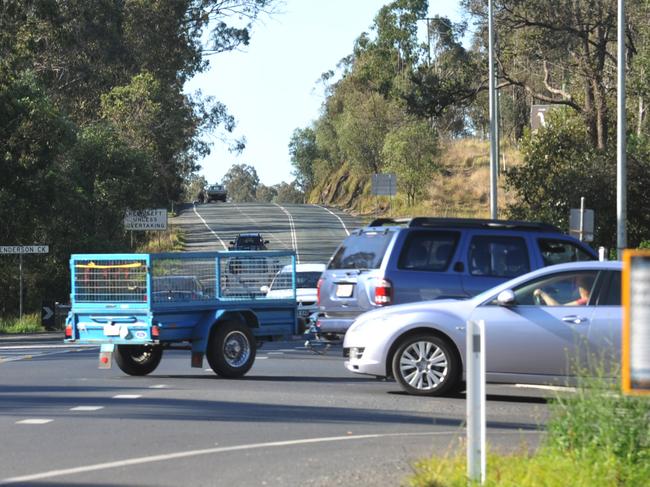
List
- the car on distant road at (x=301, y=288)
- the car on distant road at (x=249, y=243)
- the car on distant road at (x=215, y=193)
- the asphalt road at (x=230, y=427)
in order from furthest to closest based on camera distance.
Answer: the car on distant road at (x=215, y=193), the car on distant road at (x=249, y=243), the car on distant road at (x=301, y=288), the asphalt road at (x=230, y=427)

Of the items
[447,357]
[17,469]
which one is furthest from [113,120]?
[17,469]

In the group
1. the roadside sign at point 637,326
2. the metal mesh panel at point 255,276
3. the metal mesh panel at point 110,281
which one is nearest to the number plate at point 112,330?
the metal mesh panel at point 110,281

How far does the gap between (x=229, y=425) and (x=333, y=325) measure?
5.41 metres

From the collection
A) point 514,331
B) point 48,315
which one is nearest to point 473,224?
point 514,331

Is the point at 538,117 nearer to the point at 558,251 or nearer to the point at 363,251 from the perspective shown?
the point at 558,251

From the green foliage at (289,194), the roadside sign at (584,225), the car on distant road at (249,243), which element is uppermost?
the green foliage at (289,194)

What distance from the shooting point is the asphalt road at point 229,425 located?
977 centimetres

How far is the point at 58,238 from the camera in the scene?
140ft

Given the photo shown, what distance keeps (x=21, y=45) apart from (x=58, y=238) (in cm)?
772

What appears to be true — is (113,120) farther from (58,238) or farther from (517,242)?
(517,242)

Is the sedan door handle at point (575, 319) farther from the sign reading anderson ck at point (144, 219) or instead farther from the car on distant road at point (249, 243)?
the car on distant road at point (249, 243)

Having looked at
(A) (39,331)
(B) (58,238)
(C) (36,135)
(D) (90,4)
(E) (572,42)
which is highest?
(D) (90,4)

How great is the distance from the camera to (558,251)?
1814cm

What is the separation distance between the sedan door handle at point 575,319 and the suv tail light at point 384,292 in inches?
134
